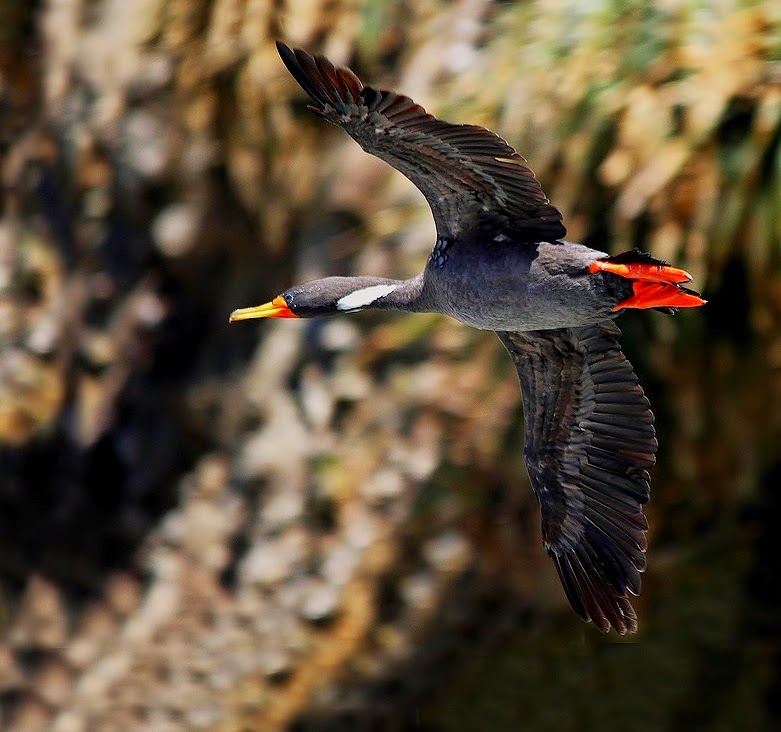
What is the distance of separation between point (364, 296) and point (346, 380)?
4.86ft

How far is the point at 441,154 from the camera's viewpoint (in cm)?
327

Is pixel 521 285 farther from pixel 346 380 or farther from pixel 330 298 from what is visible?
pixel 346 380

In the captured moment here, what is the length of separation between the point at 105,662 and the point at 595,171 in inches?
108

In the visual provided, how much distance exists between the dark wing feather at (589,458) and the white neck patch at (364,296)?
16.1 inches

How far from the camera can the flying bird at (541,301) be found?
3.18 meters

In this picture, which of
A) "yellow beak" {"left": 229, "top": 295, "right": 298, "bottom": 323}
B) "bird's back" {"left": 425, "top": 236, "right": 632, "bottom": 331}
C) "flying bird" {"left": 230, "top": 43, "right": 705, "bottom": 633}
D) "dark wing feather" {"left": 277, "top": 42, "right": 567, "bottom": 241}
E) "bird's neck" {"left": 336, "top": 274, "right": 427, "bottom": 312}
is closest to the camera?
"dark wing feather" {"left": 277, "top": 42, "right": 567, "bottom": 241}

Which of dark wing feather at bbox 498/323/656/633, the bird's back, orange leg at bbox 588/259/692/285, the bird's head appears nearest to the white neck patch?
the bird's head

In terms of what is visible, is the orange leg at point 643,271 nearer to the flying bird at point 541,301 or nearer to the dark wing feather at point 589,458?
the flying bird at point 541,301

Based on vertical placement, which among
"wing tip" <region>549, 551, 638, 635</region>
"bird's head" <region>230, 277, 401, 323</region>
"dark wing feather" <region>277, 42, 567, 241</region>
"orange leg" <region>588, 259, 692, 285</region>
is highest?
"dark wing feather" <region>277, 42, 567, 241</region>

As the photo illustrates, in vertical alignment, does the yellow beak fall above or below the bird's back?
below

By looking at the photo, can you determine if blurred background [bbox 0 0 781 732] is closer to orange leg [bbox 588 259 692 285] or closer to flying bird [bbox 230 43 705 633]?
flying bird [bbox 230 43 705 633]

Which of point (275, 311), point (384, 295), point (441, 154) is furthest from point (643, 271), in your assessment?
point (275, 311)

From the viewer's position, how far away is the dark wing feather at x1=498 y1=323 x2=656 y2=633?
3834 millimetres

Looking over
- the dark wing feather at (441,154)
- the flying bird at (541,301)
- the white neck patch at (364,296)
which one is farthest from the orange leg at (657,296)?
the white neck patch at (364,296)
